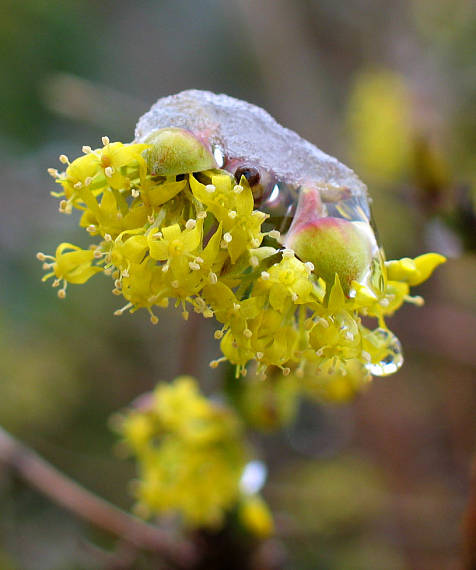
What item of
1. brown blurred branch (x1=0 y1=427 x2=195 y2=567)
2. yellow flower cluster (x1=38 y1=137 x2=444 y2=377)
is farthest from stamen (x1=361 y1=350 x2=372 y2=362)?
brown blurred branch (x1=0 y1=427 x2=195 y2=567)

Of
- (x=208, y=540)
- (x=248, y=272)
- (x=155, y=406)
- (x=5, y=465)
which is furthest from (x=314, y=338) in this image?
(x=5, y=465)

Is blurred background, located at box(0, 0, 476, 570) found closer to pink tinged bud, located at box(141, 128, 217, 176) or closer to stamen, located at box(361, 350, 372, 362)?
stamen, located at box(361, 350, 372, 362)

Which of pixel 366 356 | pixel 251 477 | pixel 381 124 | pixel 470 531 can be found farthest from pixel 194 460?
pixel 381 124

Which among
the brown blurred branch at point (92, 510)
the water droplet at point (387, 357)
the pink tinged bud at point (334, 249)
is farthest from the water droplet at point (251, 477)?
the pink tinged bud at point (334, 249)

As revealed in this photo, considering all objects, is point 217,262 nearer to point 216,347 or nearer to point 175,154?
point 175,154

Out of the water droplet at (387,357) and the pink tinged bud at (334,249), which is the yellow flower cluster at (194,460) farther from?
the pink tinged bud at (334,249)
